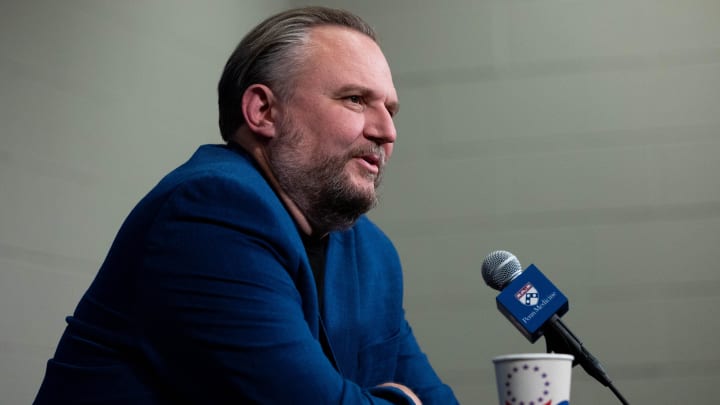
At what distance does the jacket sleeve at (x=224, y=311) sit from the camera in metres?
1.13

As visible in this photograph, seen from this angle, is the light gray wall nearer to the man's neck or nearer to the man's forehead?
the man's neck

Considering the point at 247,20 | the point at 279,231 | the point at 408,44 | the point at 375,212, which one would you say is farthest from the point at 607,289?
the point at 279,231

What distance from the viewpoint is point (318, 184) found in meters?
1.50

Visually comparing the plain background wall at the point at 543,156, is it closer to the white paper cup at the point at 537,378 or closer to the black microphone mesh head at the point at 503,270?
the black microphone mesh head at the point at 503,270

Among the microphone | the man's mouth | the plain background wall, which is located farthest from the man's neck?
the plain background wall

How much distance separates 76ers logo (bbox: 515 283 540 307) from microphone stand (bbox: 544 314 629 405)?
37 mm

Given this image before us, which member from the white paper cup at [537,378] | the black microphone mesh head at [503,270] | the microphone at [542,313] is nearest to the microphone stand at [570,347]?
the microphone at [542,313]

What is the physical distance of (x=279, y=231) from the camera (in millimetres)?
1231

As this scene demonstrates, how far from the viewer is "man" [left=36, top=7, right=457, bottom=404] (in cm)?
115

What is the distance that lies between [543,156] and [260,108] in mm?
1938

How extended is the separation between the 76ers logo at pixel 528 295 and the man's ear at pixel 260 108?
539mm

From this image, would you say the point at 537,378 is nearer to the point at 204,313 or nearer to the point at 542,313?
the point at 542,313

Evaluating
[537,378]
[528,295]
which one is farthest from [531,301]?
[537,378]

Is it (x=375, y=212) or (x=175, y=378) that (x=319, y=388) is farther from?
(x=375, y=212)
